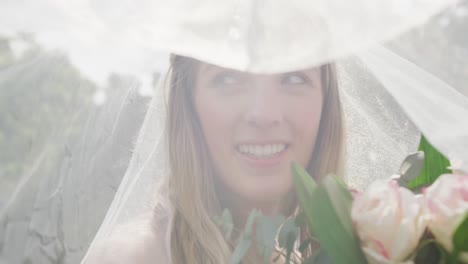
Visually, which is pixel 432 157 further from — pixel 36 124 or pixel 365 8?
pixel 36 124

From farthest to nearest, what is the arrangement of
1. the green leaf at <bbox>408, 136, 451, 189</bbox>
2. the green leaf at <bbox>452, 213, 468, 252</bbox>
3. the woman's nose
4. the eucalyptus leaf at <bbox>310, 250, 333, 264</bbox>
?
the woman's nose
the green leaf at <bbox>408, 136, 451, 189</bbox>
the eucalyptus leaf at <bbox>310, 250, 333, 264</bbox>
the green leaf at <bbox>452, 213, 468, 252</bbox>

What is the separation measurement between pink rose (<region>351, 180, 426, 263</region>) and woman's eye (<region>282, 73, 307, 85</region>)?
614mm

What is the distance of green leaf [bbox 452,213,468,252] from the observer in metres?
0.56

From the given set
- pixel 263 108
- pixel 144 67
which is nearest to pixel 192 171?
pixel 263 108

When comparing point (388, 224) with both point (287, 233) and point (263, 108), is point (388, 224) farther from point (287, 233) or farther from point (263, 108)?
point (263, 108)

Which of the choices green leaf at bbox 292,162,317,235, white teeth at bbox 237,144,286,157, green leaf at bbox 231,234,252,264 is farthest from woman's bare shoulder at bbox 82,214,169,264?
green leaf at bbox 292,162,317,235

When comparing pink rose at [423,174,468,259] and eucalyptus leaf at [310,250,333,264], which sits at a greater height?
pink rose at [423,174,468,259]

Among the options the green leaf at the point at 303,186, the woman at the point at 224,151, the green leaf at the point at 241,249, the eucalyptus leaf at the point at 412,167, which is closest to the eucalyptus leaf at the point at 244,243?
the green leaf at the point at 241,249

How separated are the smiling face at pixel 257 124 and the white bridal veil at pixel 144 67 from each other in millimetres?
123

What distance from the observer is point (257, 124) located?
3.60 feet

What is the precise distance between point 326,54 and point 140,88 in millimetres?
519

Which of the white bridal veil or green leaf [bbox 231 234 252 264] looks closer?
the white bridal veil

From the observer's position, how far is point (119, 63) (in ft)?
2.50

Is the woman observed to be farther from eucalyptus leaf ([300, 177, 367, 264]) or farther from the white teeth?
eucalyptus leaf ([300, 177, 367, 264])
